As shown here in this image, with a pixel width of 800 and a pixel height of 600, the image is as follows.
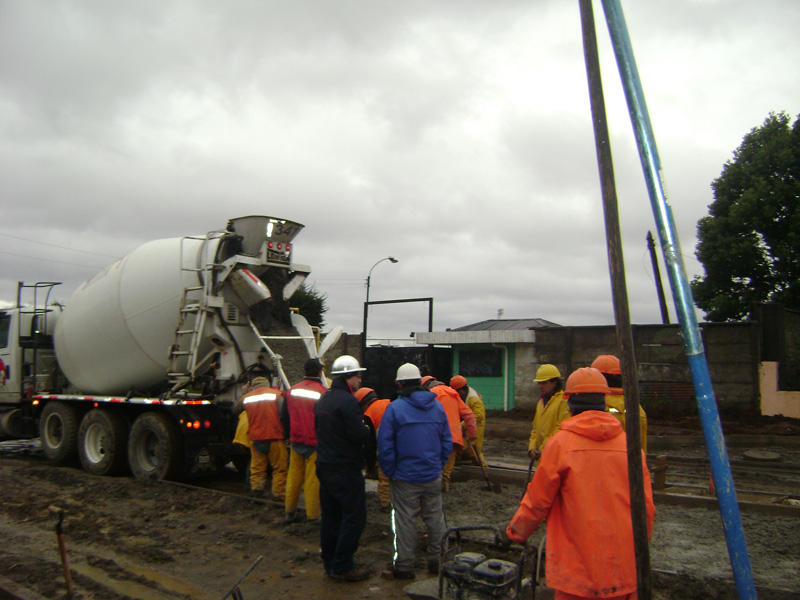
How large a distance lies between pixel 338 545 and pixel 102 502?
4615mm

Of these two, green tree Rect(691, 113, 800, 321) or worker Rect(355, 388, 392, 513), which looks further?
green tree Rect(691, 113, 800, 321)

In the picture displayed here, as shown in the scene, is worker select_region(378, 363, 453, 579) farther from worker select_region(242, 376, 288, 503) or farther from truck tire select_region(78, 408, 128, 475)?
truck tire select_region(78, 408, 128, 475)

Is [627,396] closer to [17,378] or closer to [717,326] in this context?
[17,378]

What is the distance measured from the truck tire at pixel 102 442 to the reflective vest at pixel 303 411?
15.2 feet

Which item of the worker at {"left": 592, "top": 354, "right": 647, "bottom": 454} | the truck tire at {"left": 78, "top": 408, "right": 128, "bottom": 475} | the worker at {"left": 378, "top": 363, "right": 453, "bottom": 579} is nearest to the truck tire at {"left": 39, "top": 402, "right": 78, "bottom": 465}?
the truck tire at {"left": 78, "top": 408, "right": 128, "bottom": 475}

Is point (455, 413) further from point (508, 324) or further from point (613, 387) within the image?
point (508, 324)

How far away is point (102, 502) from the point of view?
8398 millimetres

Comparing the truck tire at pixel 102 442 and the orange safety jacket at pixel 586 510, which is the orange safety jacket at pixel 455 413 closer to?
the orange safety jacket at pixel 586 510

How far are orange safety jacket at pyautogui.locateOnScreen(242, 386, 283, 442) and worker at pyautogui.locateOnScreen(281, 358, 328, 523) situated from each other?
93 cm

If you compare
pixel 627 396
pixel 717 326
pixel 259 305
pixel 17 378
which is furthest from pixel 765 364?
pixel 17 378

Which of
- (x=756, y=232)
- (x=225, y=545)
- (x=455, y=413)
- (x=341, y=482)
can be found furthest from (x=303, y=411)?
(x=756, y=232)

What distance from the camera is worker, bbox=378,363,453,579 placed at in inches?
209

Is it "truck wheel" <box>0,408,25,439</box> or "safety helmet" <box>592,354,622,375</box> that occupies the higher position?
"safety helmet" <box>592,354,622,375</box>

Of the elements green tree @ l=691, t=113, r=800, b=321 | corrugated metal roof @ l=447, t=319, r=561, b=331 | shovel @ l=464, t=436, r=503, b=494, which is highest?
green tree @ l=691, t=113, r=800, b=321
